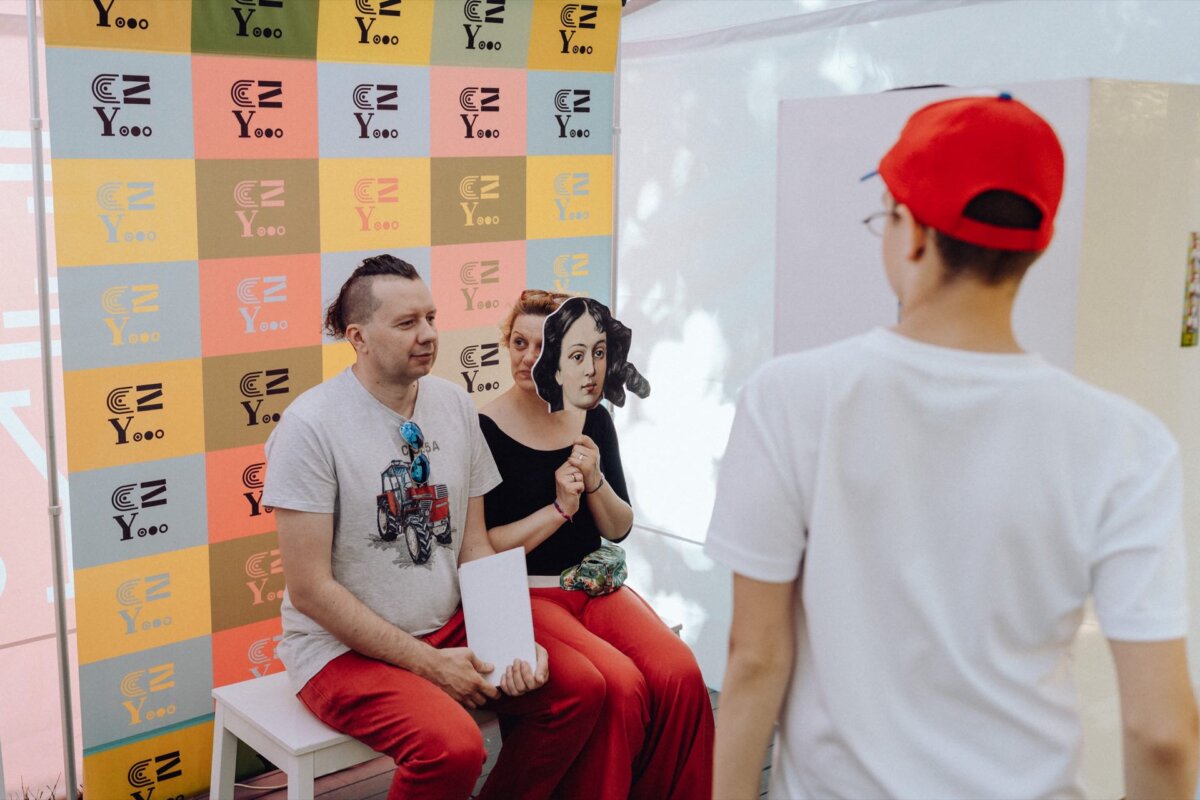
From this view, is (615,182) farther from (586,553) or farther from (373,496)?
(373,496)

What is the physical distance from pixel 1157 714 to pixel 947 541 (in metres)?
0.22

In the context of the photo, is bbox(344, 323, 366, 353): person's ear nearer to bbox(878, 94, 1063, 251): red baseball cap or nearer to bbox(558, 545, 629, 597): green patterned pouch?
bbox(558, 545, 629, 597): green patterned pouch

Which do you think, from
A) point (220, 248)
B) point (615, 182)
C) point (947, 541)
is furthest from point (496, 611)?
point (947, 541)

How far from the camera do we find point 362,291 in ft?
7.95

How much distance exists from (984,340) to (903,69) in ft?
7.74

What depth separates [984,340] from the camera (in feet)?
3.29

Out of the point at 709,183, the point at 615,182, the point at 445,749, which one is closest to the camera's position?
the point at 445,749

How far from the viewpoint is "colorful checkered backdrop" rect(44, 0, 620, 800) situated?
2365mm

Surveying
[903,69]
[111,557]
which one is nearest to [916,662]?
[111,557]

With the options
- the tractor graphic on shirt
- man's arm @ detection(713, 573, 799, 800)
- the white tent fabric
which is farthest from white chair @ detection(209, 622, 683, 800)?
the white tent fabric

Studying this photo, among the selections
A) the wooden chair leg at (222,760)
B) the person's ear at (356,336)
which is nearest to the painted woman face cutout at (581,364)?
the person's ear at (356,336)

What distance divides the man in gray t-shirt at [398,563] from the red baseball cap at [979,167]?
1522mm

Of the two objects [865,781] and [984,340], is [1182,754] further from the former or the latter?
[984,340]

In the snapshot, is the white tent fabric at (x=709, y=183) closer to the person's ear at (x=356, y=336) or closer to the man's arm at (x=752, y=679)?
the person's ear at (x=356, y=336)
